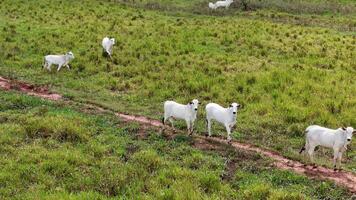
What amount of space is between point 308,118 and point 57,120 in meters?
9.36

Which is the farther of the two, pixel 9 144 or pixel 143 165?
pixel 9 144

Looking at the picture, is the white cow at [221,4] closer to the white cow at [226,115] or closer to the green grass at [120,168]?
the white cow at [226,115]

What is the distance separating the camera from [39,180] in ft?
42.8

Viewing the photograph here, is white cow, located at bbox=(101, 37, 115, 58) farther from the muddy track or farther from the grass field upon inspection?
the muddy track

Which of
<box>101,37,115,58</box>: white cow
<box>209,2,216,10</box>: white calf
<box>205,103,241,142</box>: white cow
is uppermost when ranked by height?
<box>209,2,216,10</box>: white calf

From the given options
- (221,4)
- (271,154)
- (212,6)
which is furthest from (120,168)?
(221,4)

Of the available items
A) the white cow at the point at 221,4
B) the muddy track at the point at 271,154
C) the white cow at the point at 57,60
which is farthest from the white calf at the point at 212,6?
the muddy track at the point at 271,154

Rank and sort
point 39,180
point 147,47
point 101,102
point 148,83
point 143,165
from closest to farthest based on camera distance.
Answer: point 39,180
point 143,165
point 101,102
point 148,83
point 147,47

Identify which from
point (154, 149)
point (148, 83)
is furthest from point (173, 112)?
point (148, 83)

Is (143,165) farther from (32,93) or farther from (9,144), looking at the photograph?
(32,93)

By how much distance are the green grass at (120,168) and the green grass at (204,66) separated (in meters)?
2.42

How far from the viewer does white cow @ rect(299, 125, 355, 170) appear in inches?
577

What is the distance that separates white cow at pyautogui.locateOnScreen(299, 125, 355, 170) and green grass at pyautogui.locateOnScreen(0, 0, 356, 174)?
0.64m

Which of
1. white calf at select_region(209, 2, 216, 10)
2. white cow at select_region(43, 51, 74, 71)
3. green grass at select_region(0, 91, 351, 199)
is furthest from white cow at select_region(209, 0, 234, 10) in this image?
green grass at select_region(0, 91, 351, 199)
